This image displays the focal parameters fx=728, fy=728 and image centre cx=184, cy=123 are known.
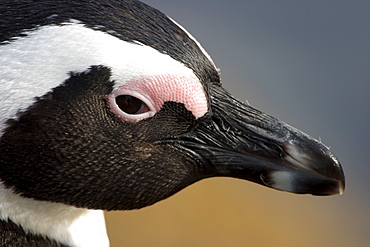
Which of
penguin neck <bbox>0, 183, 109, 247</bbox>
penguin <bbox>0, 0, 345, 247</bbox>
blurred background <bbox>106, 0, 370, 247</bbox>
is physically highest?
blurred background <bbox>106, 0, 370, 247</bbox>

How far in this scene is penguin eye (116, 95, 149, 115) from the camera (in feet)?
4.25

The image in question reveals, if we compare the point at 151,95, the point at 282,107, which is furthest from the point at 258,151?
the point at 282,107

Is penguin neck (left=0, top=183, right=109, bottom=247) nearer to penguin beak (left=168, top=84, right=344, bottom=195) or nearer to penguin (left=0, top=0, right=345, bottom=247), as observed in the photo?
penguin (left=0, top=0, right=345, bottom=247)

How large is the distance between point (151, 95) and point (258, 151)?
24 centimetres

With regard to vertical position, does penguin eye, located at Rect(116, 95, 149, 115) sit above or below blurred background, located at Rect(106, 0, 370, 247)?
below

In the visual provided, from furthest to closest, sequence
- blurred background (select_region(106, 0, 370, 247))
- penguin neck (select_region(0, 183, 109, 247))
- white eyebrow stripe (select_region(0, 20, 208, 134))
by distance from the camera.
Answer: blurred background (select_region(106, 0, 370, 247)) → penguin neck (select_region(0, 183, 109, 247)) → white eyebrow stripe (select_region(0, 20, 208, 134))

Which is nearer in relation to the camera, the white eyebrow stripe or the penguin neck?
the white eyebrow stripe

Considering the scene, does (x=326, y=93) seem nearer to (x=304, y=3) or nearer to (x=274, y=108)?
(x=274, y=108)

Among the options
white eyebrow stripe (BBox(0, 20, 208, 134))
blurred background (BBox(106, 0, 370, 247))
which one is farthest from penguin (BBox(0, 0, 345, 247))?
blurred background (BBox(106, 0, 370, 247))

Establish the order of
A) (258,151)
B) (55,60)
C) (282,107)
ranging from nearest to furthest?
(55,60), (258,151), (282,107)

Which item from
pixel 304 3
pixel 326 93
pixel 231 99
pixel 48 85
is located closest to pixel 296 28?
pixel 304 3

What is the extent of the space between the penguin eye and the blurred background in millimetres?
1982

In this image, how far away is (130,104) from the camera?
1308 millimetres

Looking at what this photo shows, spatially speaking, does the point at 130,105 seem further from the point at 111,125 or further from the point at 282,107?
the point at 282,107
